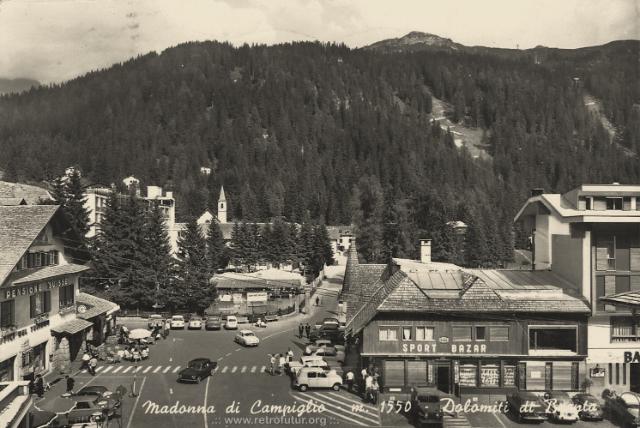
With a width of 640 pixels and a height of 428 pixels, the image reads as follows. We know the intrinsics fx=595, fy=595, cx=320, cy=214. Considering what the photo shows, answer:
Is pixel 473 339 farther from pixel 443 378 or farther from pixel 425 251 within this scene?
pixel 425 251

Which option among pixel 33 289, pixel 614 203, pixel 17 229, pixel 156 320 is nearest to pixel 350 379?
pixel 614 203

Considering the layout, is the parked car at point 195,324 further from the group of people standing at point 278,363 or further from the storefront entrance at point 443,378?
the storefront entrance at point 443,378

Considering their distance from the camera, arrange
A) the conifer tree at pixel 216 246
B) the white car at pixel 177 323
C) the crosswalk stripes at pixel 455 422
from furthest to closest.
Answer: the conifer tree at pixel 216 246
the white car at pixel 177 323
the crosswalk stripes at pixel 455 422

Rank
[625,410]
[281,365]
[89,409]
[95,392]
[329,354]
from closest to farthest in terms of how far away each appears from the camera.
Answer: [89,409], [625,410], [95,392], [281,365], [329,354]

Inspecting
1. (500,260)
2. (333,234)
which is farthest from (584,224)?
(333,234)

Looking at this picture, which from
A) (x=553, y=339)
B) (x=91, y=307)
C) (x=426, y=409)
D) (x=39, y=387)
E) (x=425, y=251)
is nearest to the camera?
(x=426, y=409)

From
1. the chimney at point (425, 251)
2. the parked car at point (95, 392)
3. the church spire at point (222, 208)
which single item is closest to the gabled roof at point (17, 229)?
the parked car at point (95, 392)

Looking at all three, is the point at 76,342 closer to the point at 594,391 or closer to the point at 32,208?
the point at 32,208

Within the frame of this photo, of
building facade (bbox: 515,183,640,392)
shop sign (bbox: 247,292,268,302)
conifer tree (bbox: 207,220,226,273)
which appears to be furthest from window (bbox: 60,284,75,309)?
conifer tree (bbox: 207,220,226,273)
